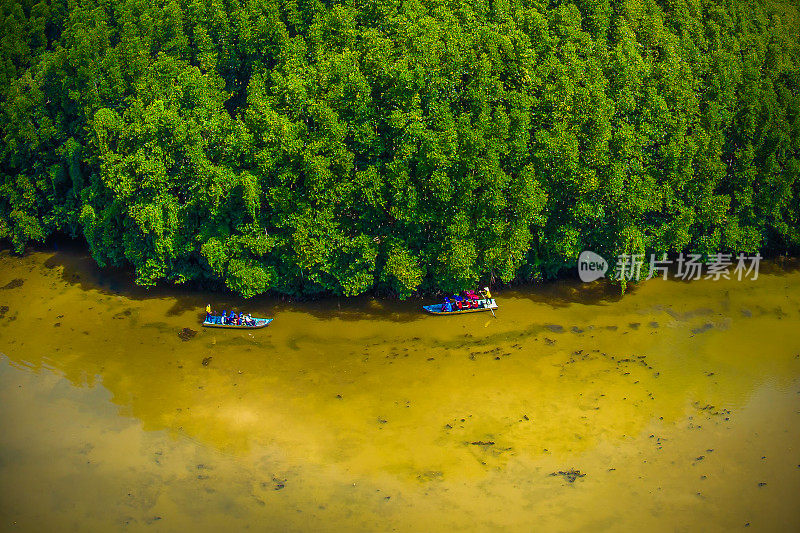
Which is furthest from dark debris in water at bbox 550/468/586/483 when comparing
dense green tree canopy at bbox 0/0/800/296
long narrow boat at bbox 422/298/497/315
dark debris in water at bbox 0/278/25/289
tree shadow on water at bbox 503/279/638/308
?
dark debris in water at bbox 0/278/25/289

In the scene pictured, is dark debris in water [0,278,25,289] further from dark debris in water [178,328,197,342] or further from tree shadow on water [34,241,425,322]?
dark debris in water [178,328,197,342]

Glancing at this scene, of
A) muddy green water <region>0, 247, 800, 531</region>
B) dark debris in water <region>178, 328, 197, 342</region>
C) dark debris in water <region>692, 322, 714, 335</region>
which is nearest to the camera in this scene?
muddy green water <region>0, 247, 800, 531</region>

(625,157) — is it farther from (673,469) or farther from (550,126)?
(673,469)

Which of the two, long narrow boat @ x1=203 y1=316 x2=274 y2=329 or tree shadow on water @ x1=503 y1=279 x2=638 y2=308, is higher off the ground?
tree shadow on water @ x1=503 y1=279 x2=638 y2=308

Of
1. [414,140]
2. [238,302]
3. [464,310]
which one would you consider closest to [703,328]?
[464,310]

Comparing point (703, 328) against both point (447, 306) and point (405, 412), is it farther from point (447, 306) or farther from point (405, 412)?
point (405, 412)

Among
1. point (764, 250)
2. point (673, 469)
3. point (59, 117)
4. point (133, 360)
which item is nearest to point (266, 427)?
point (133, 360)
